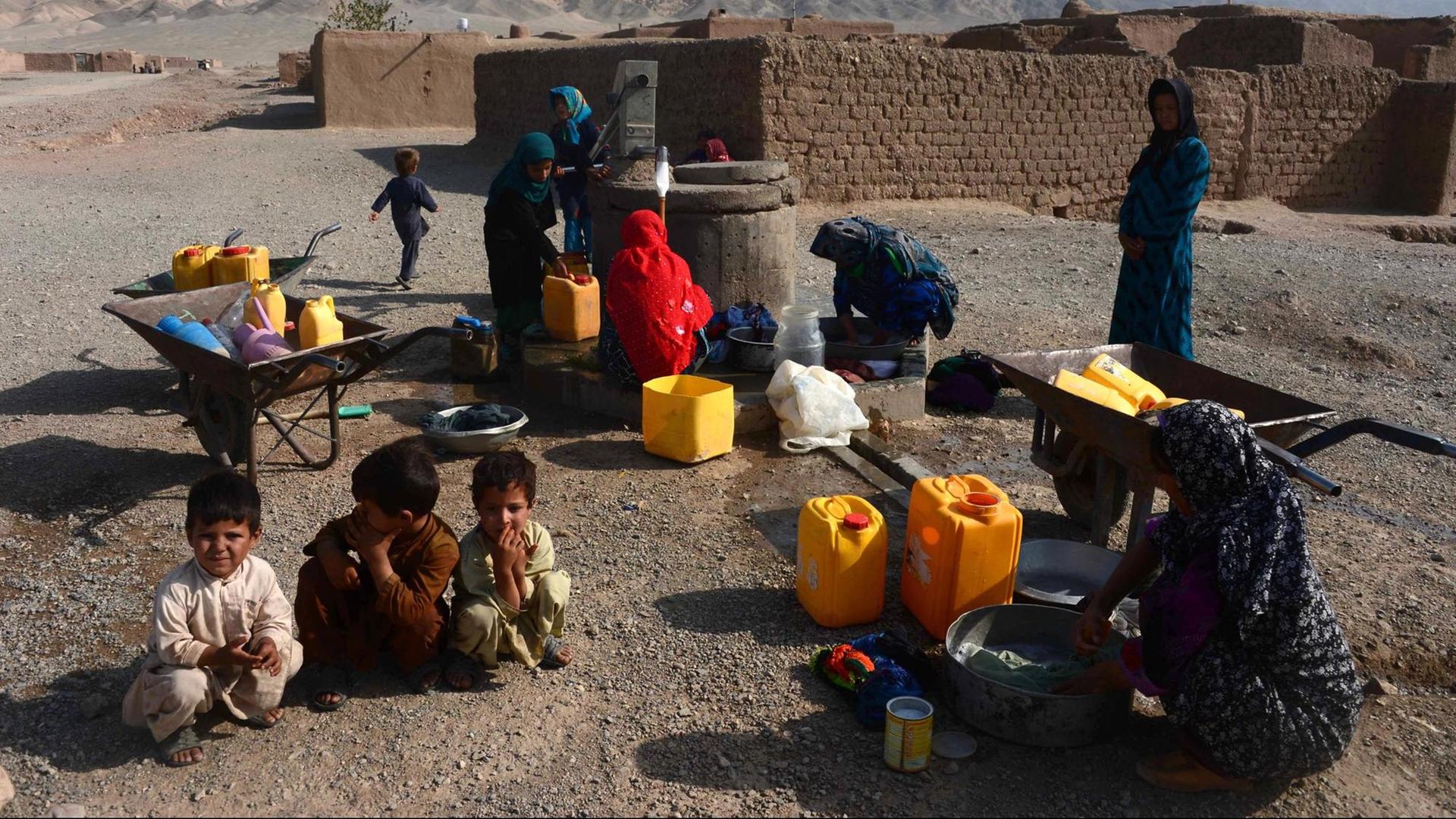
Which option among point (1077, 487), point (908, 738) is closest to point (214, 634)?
point (908, 738)

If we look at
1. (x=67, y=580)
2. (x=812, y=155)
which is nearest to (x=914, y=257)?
(x=67, y=580)

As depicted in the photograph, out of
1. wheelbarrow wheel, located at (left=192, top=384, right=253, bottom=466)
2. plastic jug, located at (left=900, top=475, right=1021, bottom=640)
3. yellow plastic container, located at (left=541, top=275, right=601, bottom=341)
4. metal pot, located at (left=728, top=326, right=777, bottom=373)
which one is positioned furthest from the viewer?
yellow plastic container, located at (left=541, top=275, right=601, bottom=341)

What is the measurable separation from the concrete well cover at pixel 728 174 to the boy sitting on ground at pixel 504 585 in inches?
153

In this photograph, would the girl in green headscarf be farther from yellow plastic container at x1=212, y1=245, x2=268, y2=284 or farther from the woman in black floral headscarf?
the woman in black floral headscarf

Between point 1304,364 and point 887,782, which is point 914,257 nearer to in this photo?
point 1304,364

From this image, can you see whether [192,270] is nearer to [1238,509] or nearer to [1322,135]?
[1238,509]

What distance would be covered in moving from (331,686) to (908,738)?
1746 millimetres

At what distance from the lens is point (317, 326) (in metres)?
5.58

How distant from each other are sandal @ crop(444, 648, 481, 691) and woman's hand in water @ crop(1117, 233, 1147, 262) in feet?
13.9

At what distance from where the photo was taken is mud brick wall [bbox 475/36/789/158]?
11875 millimetres

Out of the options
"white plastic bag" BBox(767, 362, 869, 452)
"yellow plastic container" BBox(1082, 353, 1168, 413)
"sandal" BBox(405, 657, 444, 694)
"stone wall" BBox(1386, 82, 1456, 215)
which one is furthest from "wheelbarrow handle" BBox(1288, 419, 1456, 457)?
"stone wall" BBox(1386, 82, 1456, 215)

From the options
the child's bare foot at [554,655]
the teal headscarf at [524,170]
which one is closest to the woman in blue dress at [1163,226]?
the teal headscarf at [524,170]

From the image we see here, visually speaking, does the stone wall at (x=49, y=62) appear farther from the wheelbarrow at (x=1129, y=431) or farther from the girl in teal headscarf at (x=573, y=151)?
the wheelbarrow at (x=1129, y=431)

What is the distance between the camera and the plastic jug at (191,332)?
16.7ft
